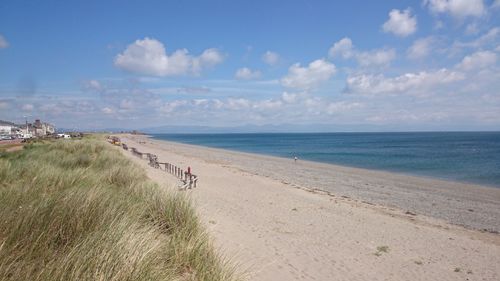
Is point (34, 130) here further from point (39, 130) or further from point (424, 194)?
point (424, 194)

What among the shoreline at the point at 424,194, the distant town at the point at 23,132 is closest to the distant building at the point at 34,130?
the distant town at the point at 23,132

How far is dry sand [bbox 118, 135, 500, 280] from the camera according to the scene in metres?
8.21

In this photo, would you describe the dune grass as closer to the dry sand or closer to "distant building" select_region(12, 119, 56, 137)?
the dry sand

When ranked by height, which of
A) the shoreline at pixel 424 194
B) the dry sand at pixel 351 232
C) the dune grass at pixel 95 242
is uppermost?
the dune grass at pixel 95 242

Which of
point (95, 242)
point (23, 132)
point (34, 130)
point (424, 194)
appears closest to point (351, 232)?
point (95, 242)

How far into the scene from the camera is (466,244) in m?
10.8

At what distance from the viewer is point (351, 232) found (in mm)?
11359

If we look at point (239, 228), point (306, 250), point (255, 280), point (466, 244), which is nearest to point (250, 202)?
point (239, 228)

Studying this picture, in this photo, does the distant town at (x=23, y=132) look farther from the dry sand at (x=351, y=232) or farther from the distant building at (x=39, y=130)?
the dry sand at (x=351, y=232)

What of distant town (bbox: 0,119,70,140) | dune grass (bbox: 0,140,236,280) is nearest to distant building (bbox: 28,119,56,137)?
distant town (bbox: 0,119,70,140)

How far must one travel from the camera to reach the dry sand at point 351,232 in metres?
8.21

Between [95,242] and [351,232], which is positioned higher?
[95,242]

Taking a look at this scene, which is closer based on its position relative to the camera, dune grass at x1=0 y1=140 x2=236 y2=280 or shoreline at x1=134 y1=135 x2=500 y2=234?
dune grass at x1=0 y1=140 x2=236 y2=280

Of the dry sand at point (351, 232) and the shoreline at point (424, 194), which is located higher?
the dry sand at point (351, 232)
